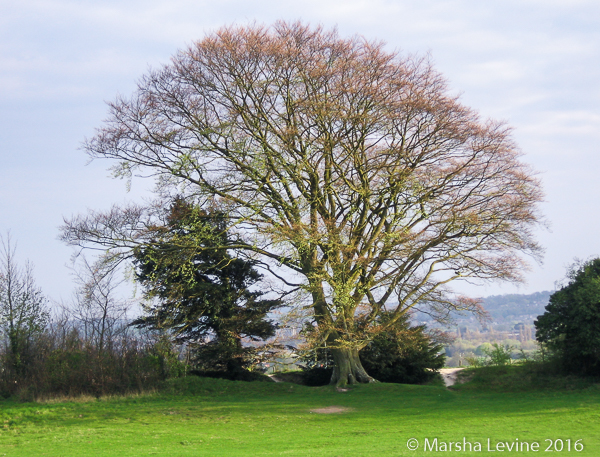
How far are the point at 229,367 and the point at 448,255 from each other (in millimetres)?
10249

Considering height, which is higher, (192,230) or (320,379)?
(192,230)

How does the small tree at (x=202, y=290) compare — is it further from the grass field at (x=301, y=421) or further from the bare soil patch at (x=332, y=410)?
the bare soil patch at (x=332, y=410)

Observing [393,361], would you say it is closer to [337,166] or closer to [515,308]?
[337,166]

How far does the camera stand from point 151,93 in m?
18.8

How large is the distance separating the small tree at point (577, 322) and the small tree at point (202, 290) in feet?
33.3

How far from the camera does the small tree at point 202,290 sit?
18.9 m

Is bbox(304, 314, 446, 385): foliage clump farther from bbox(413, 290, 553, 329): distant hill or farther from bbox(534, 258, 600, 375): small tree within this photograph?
bbox(413, 290, 553, 329): distant hill

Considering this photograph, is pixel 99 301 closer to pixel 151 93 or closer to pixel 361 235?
pixel 151 93

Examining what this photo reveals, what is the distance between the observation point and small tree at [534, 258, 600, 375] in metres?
17.1

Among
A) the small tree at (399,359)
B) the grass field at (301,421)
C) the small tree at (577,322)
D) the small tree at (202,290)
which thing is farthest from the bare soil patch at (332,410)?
the small tree at (577,322)

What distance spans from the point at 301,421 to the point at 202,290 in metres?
8.63

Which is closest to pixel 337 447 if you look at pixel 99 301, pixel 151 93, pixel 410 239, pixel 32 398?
pixel 410 239

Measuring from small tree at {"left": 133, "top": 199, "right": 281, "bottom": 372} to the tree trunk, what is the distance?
10.7ft

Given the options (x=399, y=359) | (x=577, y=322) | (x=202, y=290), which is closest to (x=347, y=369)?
(x=399, y=359)
